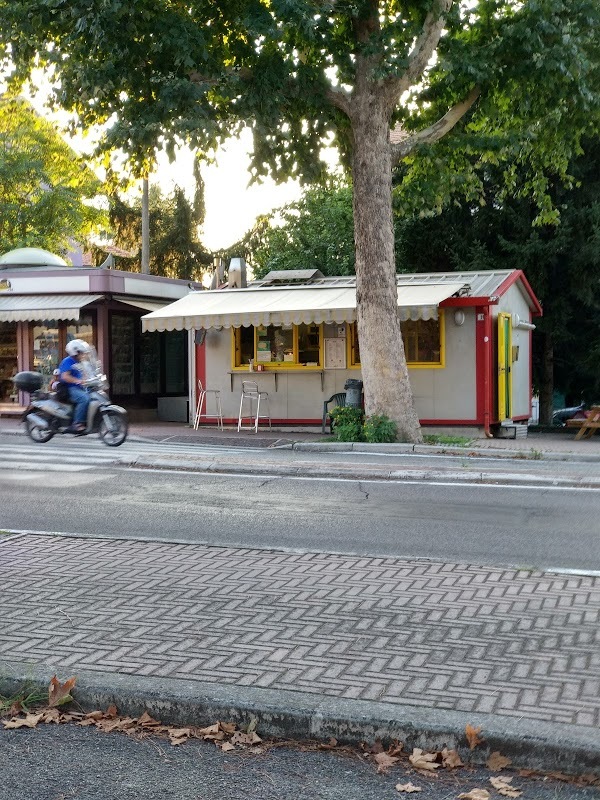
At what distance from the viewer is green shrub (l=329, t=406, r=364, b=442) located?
1853 centimetres

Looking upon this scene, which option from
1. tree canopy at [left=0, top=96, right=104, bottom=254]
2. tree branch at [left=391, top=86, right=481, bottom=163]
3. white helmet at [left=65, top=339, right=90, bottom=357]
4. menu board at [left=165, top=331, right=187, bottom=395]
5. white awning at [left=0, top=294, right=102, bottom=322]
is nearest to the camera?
white helmet at [left=65, top=339, right=90, bottom=357]

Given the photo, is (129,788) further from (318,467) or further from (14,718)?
(318,467)

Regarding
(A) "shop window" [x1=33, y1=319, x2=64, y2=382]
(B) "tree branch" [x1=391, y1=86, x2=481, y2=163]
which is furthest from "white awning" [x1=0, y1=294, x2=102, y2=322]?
(B) "tree branch" [x1=391, y1=86, x2=481, y2=163]

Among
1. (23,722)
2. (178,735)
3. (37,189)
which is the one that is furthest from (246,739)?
(37,189)

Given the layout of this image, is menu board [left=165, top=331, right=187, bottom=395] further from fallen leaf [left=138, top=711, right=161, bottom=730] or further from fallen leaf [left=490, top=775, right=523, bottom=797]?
fallen leaf [left=490, top=775, right=523, bottom=797]

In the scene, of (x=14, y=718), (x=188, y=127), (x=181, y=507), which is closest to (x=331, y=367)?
(x=188, y=127)

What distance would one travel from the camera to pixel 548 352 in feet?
95.2

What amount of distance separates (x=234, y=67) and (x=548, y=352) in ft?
47.5

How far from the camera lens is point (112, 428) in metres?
16.2

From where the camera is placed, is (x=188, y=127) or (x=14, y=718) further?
(x=188, y=127)

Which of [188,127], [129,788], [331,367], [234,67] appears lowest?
[129,788]

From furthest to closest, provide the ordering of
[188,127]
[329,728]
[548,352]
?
[548,352], [188,127], [329,728]

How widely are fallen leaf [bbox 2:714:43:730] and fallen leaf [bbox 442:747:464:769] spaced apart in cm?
180

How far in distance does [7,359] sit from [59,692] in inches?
918
